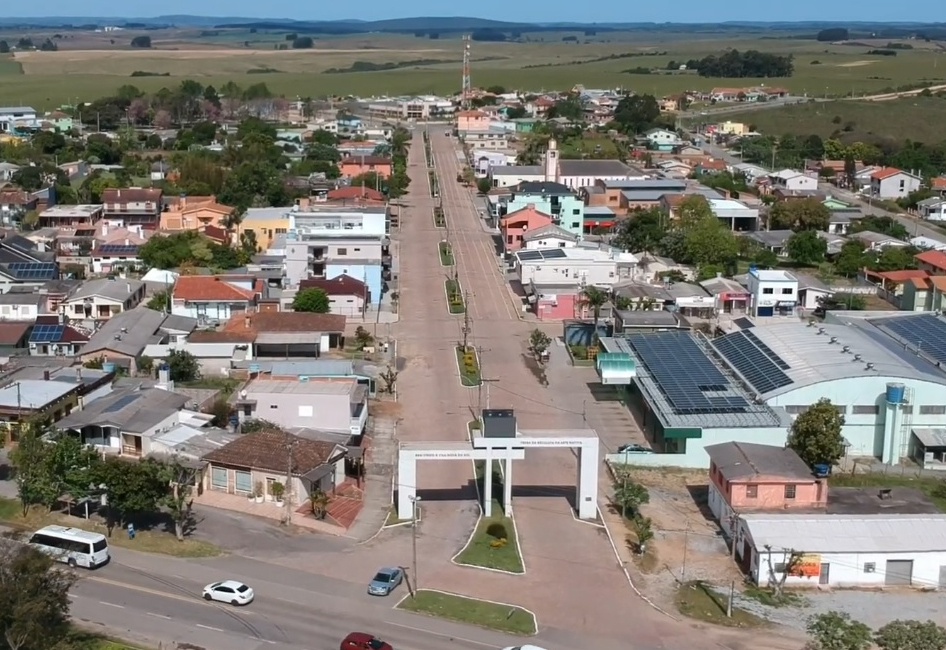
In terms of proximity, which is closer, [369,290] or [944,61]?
[369,290]

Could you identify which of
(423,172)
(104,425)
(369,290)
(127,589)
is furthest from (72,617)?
(423,172)

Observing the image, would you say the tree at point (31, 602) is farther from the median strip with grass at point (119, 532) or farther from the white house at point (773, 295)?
the white house at point (773, 295)

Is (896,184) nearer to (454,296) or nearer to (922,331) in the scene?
(454,296)

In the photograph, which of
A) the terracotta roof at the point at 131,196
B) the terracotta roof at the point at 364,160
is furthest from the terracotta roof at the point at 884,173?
the terracotta roof at the point at 131,196

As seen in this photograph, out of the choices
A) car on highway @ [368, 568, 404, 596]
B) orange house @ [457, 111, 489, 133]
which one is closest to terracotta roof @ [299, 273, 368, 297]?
car on highway @ [368, 568, 404, 596]

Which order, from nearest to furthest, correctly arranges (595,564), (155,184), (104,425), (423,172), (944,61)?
1. (595,564)
2. (104,425)
3. (155,184)
4. (423,172)
5. (944,61)

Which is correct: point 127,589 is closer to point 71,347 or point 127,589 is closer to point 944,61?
point 71,347

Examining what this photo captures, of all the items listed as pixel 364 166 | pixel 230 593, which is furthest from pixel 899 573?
pixel 364 166
